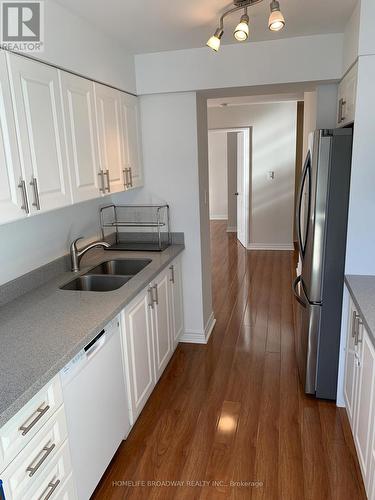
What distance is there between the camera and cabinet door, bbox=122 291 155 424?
7.00ft

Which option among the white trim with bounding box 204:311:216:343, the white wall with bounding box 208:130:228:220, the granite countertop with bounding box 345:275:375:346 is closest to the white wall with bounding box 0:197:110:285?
the white trim with bounding box 204:311:216:343

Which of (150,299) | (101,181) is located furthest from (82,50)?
(150,299)

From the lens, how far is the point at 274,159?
617 centimetres

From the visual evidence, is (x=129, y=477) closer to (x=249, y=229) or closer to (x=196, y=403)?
(x=196, y=403)

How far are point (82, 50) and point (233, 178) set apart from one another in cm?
576

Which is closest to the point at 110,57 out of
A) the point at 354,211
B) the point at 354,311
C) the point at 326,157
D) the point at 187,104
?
the point at 187,104

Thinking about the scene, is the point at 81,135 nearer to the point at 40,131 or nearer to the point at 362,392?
the point at 40,131

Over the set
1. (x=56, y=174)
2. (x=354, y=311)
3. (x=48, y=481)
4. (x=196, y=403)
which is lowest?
(x=196, y=403)

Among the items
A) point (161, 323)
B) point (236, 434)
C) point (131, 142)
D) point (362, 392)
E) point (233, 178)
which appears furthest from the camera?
point (233, 178)

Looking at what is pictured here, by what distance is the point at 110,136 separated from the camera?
8.23 feet

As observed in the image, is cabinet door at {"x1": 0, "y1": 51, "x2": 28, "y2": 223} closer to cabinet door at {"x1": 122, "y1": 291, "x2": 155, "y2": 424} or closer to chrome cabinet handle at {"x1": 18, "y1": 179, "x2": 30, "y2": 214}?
chrome cabinet handle at {"x1": 18, "y1": 179, "x2": 30, "y2": 214}

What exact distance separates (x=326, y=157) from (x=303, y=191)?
1.33 feet

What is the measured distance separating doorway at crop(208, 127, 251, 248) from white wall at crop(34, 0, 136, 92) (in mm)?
3822

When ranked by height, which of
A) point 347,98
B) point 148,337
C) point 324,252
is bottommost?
point 148,337
